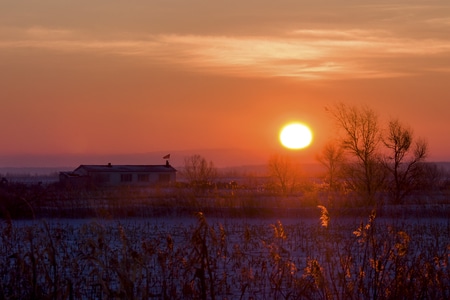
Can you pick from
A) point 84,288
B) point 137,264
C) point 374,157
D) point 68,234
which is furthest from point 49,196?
point 137,264

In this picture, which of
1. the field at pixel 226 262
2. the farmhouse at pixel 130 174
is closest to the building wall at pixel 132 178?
the farmhouse at pixel 130 174

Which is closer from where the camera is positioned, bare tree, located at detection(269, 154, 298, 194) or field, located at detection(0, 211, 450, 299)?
field, located at detection(0, 211, 450, 299)

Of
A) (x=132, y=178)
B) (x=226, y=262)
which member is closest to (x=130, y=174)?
(x=132, y=178)

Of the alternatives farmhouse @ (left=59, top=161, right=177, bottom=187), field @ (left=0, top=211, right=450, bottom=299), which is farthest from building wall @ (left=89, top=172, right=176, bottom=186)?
field @ (left=0, top=211, right=450, bottom=299)

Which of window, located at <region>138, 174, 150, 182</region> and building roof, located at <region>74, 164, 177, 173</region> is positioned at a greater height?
building roof, located at <region>74, 164, 177, 173</region>

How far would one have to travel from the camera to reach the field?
7766 mm

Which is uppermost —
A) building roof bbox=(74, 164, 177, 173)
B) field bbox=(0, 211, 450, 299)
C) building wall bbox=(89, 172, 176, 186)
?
Answer: building roof bbox=(74, 164, 177, 173)

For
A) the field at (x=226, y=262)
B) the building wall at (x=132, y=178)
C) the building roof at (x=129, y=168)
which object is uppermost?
the building roof at (x=129, y=168)

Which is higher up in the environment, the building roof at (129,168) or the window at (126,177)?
the building roof at (129,168)

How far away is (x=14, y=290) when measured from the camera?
1031 cm

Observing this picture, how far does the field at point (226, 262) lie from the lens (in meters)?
7.77

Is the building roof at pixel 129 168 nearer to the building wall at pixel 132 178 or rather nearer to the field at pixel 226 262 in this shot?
the building wall at pixel 132 178

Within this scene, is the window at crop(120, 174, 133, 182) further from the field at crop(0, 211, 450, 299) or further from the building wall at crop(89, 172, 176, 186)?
the field at crop(0, 211, 450, 299)

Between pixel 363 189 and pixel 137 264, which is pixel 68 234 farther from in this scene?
pixel 363 189
